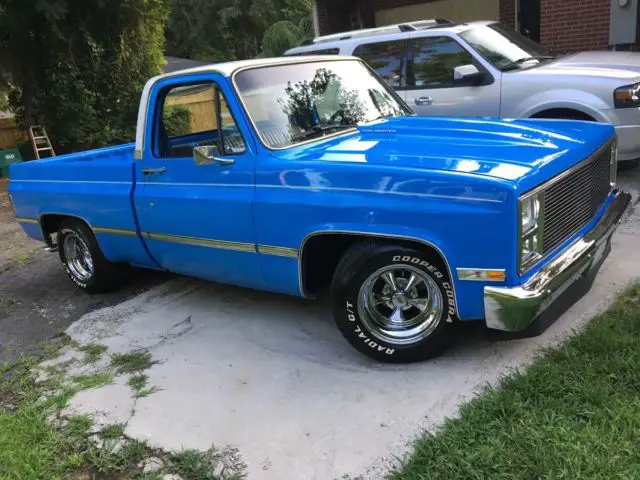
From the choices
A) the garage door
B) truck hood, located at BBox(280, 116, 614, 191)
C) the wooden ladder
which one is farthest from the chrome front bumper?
the wooden ladder

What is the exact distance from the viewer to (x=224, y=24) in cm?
3403

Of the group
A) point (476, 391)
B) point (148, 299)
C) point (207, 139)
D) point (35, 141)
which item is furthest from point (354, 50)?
point (35, 141)

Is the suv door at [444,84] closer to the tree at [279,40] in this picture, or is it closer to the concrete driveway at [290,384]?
the concrete driveway at [290,384]

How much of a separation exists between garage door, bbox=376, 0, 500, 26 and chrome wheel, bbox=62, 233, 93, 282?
33.8 ft

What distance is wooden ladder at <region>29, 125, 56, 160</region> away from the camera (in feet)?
43.2

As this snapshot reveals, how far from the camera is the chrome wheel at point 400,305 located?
3494 millimetres

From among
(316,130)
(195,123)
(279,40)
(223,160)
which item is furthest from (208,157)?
(279,40)

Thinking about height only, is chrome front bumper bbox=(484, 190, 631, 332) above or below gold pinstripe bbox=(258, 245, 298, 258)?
below

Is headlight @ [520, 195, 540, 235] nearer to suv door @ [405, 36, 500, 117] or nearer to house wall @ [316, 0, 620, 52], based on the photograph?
suv door @ [405, 36, 500, 117]

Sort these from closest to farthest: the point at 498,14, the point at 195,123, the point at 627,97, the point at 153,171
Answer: the point at 153,171 → the point at 195,123 → the point at 627,97 → the point at 498,14

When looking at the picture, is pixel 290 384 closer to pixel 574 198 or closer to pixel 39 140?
pixel 574 198

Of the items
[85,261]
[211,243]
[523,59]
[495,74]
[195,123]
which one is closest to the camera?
[211,243]

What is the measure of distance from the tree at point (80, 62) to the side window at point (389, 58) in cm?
731

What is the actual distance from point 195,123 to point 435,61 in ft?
11.3
